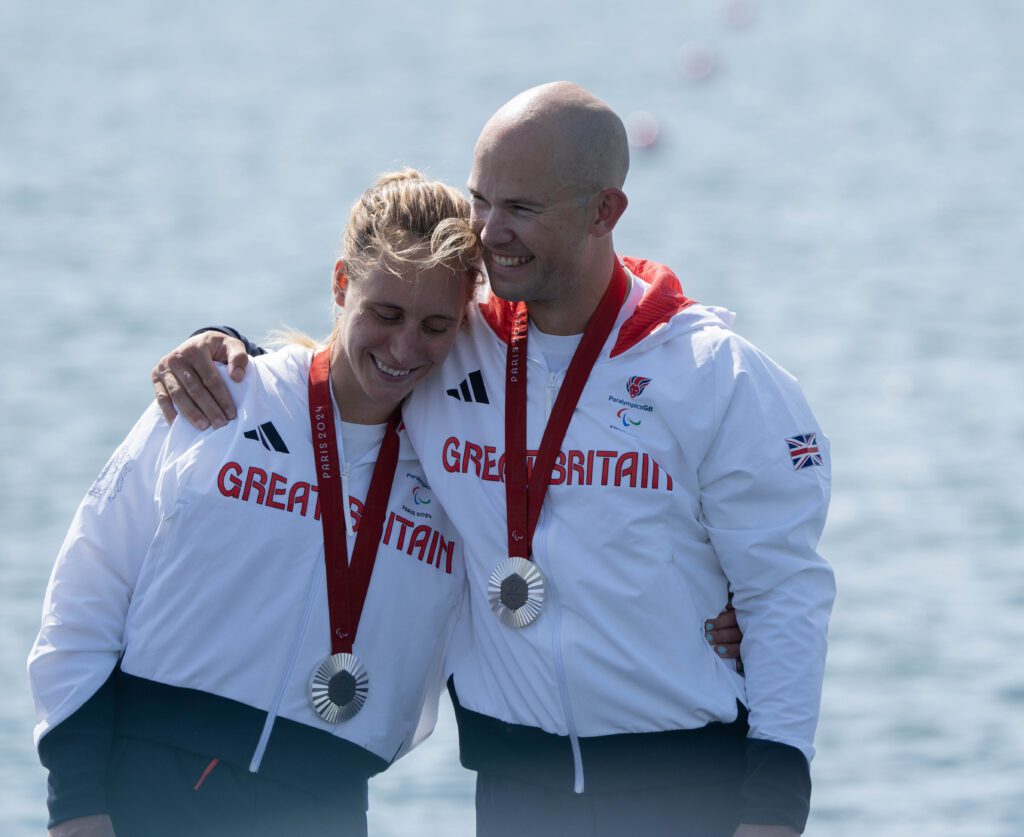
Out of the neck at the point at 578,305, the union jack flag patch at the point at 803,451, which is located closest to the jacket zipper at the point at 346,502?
the neck at the point at 578,305

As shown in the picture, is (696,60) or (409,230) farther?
(696,60)

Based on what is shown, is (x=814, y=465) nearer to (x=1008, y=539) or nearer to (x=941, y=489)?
(x=1008, y=539)

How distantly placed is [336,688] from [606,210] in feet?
4.07

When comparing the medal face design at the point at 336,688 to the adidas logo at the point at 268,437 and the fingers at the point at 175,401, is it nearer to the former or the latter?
the adidas logo at the point at 268,437

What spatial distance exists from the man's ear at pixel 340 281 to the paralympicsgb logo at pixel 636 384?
2.31 feet

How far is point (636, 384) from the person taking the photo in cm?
357

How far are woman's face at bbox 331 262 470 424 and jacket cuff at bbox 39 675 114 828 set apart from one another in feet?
3.16

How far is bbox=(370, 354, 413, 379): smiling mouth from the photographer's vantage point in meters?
3.63

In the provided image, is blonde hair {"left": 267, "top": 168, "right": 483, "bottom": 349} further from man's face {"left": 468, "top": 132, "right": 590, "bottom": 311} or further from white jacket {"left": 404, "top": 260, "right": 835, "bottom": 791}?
white jacket {"left": 404, "top": 260, "right": 835, "bottom": 791}

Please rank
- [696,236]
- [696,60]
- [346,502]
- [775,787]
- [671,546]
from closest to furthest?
[775,787], [671,546], [346,502], [696,236], [696,60]

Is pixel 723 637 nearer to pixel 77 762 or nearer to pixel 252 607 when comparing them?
pixel 252 607

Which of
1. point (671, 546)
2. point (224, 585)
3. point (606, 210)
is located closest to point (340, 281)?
point (606, 210)

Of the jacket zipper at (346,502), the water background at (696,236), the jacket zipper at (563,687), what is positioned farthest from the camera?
the water background at (696,236)

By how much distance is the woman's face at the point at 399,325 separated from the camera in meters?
3.55
